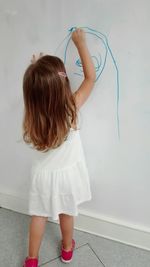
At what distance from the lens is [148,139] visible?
109 centimetres

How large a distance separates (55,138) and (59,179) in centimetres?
17

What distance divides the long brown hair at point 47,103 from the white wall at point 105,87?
19cm

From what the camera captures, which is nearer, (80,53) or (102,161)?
(80,53)

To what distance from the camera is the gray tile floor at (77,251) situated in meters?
1.19

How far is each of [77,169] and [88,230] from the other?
0.44 metres

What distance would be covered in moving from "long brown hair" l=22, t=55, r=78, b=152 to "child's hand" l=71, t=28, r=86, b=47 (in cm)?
13

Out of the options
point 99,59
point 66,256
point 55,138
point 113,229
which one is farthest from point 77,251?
point 99,59

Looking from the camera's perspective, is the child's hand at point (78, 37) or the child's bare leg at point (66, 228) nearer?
the child's hand at point (78, 37)

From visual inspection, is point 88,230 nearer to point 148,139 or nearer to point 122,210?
point 122,210

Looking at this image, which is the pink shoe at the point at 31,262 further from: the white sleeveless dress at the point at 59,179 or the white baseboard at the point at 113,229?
the white baseboard at the point at 113,229

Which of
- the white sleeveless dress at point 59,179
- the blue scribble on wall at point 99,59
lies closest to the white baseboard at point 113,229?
the white sleeveless dress at point 59,179

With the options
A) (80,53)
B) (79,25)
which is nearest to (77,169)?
(80,53)

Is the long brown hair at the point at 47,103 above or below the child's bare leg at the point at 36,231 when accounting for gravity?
above

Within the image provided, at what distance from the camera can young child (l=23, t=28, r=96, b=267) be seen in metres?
0.91
